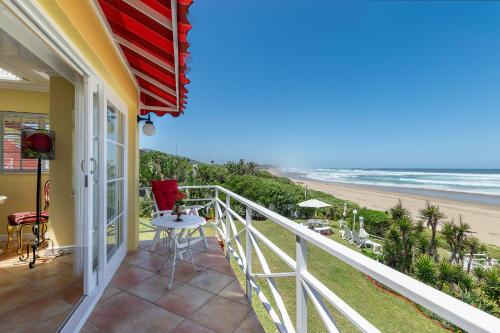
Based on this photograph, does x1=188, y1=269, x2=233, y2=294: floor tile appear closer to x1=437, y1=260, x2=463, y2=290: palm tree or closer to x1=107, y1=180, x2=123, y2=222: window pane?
x1=107, y1=180, x2=123, y2=222: window pane

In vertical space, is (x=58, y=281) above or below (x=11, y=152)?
below

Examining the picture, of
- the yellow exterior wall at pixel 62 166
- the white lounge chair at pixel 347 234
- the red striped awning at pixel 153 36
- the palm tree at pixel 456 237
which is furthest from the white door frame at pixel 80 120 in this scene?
the white lounge chair at pixel 347 234

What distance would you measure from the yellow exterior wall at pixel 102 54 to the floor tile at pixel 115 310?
131 cm

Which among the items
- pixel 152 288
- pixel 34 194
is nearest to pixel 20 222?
pixel 34 194

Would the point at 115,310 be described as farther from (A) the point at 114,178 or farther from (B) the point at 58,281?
(A) the point at 114,178

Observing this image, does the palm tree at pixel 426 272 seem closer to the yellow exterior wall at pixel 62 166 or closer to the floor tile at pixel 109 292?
the floor tile at pixel 109 292

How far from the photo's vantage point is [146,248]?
11.6 ft

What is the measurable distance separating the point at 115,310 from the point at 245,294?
3.59 feet

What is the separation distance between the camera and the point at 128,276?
261 centimetres

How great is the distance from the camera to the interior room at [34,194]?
1.98 meters

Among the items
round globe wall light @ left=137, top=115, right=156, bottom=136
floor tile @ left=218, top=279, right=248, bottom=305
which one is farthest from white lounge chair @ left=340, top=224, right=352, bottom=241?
round globe wall light @ left=137, top=115, right=156, bottom=136

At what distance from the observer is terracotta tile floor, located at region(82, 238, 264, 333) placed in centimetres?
183

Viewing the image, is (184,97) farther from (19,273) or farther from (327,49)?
(327,49)

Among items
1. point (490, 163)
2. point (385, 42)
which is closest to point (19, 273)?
point (385, 42)
